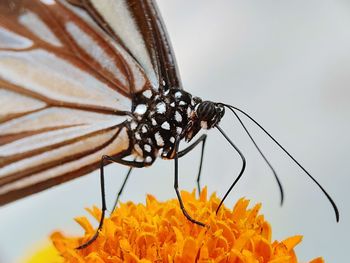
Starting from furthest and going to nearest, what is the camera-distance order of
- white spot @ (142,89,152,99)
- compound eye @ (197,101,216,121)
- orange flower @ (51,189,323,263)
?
white spot @ (142,89,152,99) < compound eye @ (197,101,216,121) < orange flower @ (51,189,323,263)

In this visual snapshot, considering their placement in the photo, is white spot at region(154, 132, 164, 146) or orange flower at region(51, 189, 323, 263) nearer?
orange flower at region(51, 189, 323, 263)

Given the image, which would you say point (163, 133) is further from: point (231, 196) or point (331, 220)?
point (331, 220)

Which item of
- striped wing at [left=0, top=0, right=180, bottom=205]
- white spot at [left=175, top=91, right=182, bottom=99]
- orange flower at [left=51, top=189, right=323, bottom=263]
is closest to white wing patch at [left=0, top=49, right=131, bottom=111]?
striped wing at [left=0, top=0, right=180, bottom=205]

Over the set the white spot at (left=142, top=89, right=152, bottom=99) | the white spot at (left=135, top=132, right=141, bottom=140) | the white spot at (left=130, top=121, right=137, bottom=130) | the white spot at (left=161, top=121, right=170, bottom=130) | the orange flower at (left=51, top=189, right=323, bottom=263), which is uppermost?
the white spot at (left=142, top=89, right=152, bottom=99)

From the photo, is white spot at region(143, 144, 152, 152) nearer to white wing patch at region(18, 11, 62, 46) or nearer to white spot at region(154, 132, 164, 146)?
white spot at region(154, 132, 164, 146)

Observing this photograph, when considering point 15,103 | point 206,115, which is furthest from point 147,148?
point 15,103

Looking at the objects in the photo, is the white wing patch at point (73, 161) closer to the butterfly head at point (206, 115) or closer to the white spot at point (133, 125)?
the white spot at point (133, 125)

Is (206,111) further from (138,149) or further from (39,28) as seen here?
(39,28)
